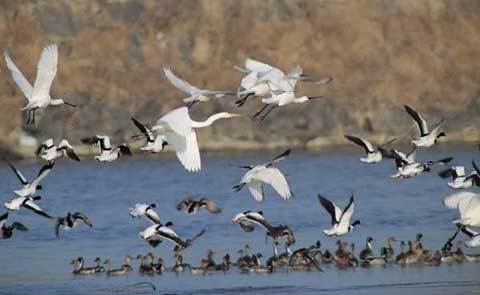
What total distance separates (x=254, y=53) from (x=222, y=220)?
30.9 meters

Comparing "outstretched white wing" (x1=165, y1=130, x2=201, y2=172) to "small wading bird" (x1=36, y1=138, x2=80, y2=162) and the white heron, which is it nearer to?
"small wading bird" (x1=36, y1=138, x2=80, y2=162)

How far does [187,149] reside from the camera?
18625 mm

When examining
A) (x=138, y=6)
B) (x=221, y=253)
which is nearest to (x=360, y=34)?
(x=138, y=6)

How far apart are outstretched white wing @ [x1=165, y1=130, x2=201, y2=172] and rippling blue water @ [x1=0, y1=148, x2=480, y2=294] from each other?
351 centimetres

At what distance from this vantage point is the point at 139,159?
2085 inches

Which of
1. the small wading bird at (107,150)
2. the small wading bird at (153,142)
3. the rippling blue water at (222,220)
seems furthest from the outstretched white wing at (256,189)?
the small wading bird at (107,150)

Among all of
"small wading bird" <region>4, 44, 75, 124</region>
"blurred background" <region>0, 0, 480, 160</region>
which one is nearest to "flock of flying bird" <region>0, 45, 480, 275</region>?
"small wading bird" <region>4, 44, 75, 124</region>

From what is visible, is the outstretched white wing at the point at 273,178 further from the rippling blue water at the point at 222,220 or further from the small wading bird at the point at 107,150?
the small wading bird at the point at 107,150

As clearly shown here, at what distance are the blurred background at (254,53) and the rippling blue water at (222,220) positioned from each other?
498 centimetres

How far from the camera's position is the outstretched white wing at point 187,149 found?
60.2 ft

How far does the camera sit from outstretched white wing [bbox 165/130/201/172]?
18344 mm

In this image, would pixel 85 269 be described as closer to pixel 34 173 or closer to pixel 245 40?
pixel 34 173

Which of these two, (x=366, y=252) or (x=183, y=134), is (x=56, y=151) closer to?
(x=183, y=134)

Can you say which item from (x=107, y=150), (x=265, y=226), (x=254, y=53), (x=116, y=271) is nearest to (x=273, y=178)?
(x=265, y=226)
